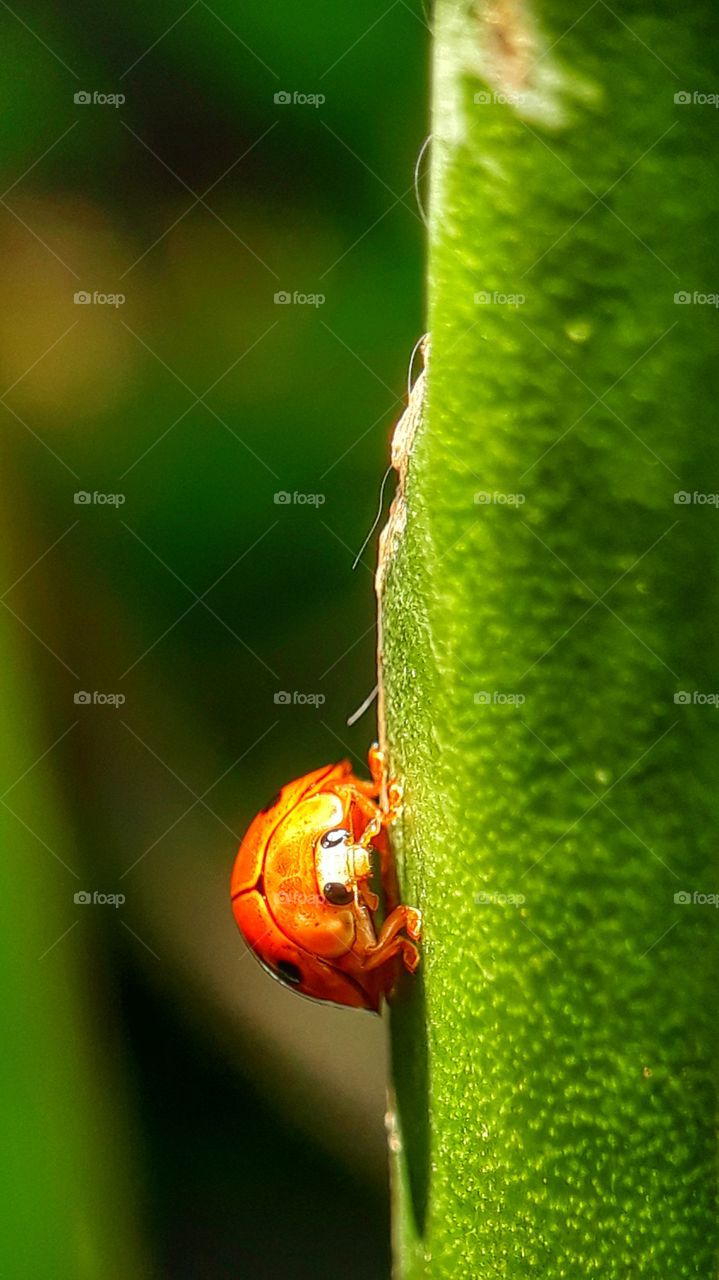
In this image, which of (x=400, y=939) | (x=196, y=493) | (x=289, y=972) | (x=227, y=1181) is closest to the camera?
(x=400, y=939)

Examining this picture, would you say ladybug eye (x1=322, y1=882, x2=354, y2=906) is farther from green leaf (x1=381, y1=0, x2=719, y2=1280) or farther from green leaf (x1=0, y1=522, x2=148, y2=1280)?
green leaf (x1=381, y1=0, x2=719, y2=1280)

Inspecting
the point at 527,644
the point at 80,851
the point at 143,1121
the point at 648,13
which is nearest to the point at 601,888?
the point at 527,644

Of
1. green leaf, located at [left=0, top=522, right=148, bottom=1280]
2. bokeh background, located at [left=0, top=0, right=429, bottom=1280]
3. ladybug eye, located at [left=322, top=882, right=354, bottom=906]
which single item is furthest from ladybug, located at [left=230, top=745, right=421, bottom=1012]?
bokeh background, located at [left=0, top=0, right=429, bottom=1280]

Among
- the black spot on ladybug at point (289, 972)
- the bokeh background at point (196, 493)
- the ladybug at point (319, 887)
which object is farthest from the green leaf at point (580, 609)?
the bokeh background at point (196, 493)

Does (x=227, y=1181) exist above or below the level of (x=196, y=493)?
below

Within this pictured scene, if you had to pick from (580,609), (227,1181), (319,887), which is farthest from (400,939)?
(227,1181)

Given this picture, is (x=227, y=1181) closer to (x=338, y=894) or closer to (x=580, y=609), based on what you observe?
(x=338, y=894)
